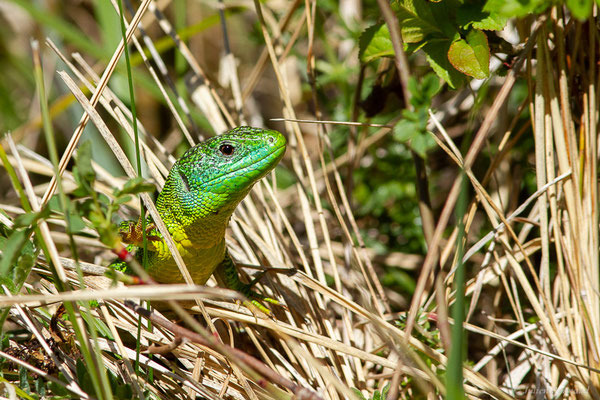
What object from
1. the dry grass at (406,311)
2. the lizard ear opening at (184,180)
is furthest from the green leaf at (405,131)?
the lizard ear opening at (184,180)

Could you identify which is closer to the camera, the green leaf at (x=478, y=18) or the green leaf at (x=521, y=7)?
the green leaf at (x=521, y=7)

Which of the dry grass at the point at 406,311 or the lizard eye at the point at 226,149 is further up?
the lizard eye at the point at 226,149

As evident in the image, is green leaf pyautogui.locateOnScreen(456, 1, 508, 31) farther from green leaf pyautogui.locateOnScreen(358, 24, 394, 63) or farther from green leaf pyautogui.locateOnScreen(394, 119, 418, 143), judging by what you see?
green leaf pyautogui.locateOnScreen(394, 119, 418, 143)

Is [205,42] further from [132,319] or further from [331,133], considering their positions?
[132,319]

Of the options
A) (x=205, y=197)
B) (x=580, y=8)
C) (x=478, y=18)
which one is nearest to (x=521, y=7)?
(x=580, y=8)

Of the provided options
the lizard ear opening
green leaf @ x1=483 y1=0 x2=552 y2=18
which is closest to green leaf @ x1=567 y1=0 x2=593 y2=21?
green leaf @ x1=483 y1=0 x2=552 y2=18

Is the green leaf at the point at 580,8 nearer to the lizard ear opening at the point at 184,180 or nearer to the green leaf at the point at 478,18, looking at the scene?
the green leaf at the point at 478,18

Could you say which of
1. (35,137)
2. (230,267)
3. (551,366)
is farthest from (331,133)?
(35,137)
